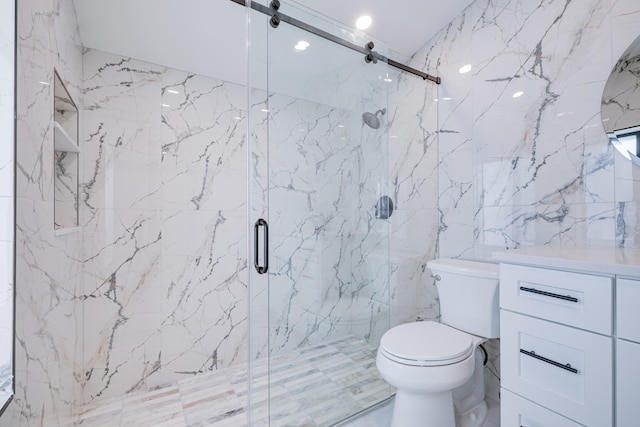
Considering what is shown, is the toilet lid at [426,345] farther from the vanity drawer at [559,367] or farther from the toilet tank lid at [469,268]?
the toilet tank lid at [469,268]

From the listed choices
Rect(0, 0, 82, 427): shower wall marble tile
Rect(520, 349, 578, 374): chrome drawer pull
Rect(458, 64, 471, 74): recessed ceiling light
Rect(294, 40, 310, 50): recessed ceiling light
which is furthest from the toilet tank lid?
Rect(0, 0, 82, 427): shower wall marble tile

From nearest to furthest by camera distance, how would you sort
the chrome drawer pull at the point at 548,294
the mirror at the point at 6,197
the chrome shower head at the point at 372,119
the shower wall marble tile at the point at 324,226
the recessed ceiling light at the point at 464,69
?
the mirror at the point at 6,197 → the chrome drawer pull at the point at 548,294 → the shower wall marble tile at the point at 324,226 → the chrome shower head at the point at 372,119 → the recessed ceiling light at the point at 464,69

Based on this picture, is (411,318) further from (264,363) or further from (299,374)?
(264,363)

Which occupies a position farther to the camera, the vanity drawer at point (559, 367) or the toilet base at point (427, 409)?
the toilet base at point (427, 409)

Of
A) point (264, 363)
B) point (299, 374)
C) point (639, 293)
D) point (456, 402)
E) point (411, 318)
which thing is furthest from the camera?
point (411, 318)

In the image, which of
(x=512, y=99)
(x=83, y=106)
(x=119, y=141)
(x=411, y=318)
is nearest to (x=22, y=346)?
(x=119, y=141)

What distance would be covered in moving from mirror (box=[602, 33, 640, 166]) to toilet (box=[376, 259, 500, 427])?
0.81m

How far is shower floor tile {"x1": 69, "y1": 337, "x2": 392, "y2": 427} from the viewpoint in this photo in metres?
1.46

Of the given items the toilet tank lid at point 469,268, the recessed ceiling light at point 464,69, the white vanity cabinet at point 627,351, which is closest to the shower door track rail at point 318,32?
the recessed ceiling light at point 464,69

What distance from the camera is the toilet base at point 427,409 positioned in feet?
4.39

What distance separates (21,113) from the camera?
0.92 meters

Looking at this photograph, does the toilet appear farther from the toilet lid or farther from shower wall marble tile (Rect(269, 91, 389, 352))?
shower wall marble tile (Rect(269, 91, 389, 352))

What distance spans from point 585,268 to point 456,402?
111cm

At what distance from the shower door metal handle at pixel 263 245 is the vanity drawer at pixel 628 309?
1250 millimetres
